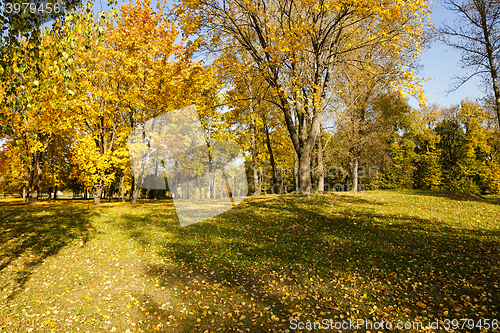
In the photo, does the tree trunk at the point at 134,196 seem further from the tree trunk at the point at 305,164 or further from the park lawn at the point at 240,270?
the tree trunk at the point at 305,164

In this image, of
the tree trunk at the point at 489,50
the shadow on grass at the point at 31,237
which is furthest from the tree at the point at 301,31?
the shadow on grass at the point at 31,237

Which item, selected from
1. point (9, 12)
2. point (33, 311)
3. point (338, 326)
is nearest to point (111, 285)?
point (33, 311)

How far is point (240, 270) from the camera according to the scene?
8.65 m

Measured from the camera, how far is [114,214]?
13844mm

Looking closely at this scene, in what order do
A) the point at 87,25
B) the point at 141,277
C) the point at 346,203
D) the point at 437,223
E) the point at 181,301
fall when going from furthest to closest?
1. the point at 346,203
2. the point at 437,223
3. the point at 141,277
4. the point at 181,301
5. the point at 87,25

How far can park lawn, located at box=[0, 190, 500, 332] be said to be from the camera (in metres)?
6.23

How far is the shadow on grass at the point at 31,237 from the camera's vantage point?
7652 mm

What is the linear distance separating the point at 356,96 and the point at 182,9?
18685 mm

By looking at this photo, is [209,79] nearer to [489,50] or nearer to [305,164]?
[305,164]

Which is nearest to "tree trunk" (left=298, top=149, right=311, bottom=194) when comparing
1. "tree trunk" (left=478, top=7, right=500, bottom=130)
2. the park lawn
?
the park lawn

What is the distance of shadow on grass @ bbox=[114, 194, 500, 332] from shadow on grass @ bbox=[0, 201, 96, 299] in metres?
2.42

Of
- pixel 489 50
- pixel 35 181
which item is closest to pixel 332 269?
pixel 489 50

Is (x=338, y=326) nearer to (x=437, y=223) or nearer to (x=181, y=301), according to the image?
(x=181, y=301)

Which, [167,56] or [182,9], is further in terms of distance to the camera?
[167,56]
